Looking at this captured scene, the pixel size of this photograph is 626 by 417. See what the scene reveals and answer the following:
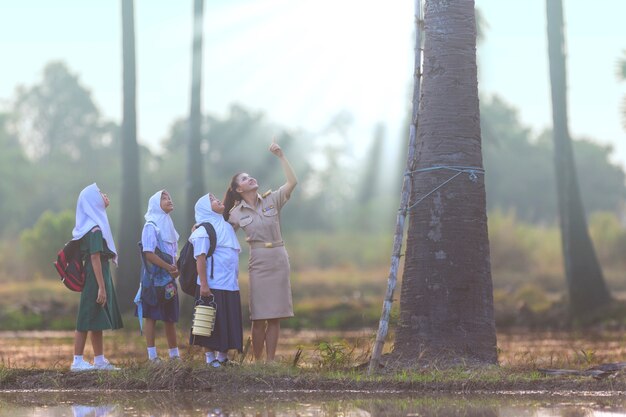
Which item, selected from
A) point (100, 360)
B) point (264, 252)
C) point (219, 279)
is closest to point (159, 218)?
point (219, 279)

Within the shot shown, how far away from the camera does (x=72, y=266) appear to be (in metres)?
12.3

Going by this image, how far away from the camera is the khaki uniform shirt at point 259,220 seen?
1251 cm

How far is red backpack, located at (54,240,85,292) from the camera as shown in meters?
12.3

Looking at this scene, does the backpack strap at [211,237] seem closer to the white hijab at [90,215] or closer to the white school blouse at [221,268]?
the white school blouse at [221,268]

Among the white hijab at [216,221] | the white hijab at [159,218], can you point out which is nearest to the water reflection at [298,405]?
the white hijab at [216,221]

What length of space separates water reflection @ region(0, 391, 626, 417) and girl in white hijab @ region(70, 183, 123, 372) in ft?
2.82

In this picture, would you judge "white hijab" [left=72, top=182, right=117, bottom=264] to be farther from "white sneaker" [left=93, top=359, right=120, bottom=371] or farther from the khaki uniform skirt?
the khaki uniform skirt

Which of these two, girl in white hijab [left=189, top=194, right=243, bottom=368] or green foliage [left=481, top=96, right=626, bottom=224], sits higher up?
green foliage [left=481, top=96, right=626, bottom=224]

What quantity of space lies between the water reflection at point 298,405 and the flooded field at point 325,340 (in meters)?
1.49

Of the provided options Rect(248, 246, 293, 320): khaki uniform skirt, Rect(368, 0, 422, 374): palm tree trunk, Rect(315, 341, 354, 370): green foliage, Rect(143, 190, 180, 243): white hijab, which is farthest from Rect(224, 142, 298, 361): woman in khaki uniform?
Rect(368, 0, 422, 374): palm tree trunk

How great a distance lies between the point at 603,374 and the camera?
39.0ft

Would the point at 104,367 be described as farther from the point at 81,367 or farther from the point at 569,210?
the point at 569,210

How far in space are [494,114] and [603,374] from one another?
63.8 metres

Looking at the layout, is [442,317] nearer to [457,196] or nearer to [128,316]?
[457,196]
